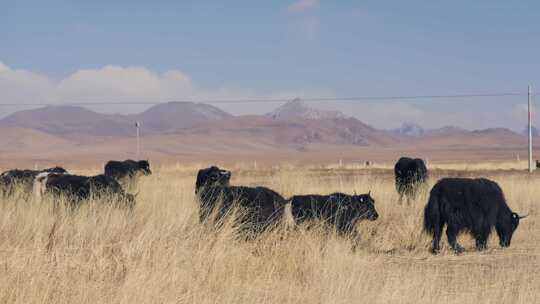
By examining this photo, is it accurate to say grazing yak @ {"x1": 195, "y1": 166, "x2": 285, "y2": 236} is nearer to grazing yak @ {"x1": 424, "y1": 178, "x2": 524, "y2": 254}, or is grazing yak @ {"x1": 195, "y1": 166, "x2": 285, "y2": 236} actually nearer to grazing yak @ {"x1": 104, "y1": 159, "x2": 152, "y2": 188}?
grazing yak @ {"x1": 424, "y1": 178, "x2": 524, "y2": 254}

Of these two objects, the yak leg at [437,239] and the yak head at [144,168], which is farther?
the yak head at [144,168]

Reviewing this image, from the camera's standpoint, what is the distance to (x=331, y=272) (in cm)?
769

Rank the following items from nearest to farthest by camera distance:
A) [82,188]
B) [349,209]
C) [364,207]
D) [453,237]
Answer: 1. [453,237]
2. [349,209]
3. [364,207]
4. [82,188]

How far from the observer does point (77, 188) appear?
13.0 meters

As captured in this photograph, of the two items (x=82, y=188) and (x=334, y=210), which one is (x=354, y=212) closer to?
(x=334, y=210)

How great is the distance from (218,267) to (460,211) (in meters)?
4.97

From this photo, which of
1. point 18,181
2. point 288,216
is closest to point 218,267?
point 288,216

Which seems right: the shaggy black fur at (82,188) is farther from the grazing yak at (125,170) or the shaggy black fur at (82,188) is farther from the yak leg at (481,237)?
the grazing yak at (125,170)

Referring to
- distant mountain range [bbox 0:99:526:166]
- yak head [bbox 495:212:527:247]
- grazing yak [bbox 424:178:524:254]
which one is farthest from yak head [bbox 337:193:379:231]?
distant mountain range [bbox 0:99:526:166]

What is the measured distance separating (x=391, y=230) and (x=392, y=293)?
533cm

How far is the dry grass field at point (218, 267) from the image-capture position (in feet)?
21.4

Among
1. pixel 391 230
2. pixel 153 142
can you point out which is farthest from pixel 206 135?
pixel 391 230

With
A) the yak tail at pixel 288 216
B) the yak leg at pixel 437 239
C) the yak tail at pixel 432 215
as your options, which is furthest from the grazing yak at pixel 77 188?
the yak leg at pixel 437 239

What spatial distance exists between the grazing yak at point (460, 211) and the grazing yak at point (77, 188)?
499 centimetres
